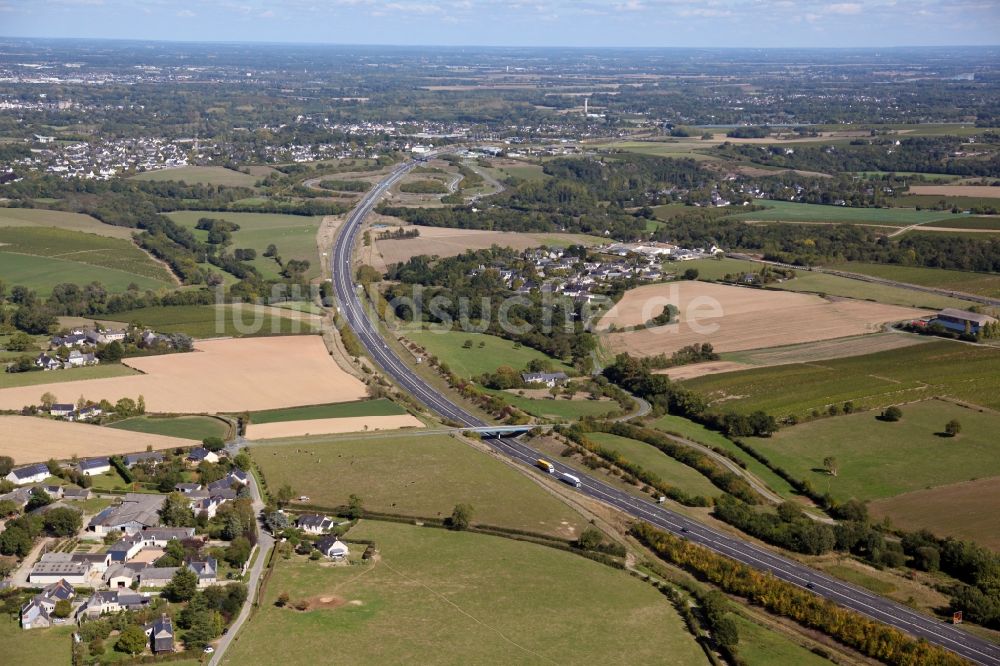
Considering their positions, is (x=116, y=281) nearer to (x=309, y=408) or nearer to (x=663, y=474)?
(x=309, y=408)

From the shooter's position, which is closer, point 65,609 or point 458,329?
point 65,609

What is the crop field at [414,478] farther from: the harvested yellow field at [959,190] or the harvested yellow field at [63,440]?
the harvested yellow field at [959,190]

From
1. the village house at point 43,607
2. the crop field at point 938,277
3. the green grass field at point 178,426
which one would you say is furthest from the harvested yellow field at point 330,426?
the crop field at point 938,277

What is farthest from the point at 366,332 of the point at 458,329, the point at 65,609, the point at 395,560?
the point at 65,609

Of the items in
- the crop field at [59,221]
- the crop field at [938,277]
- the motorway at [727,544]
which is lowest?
the motorway at [727,544]

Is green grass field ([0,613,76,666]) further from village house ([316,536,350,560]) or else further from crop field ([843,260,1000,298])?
crop field ([843,260,1000,298])

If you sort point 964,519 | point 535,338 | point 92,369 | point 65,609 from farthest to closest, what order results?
1. point 535,338
2. point 92,369
3. point 964,519
4. point 65,609
